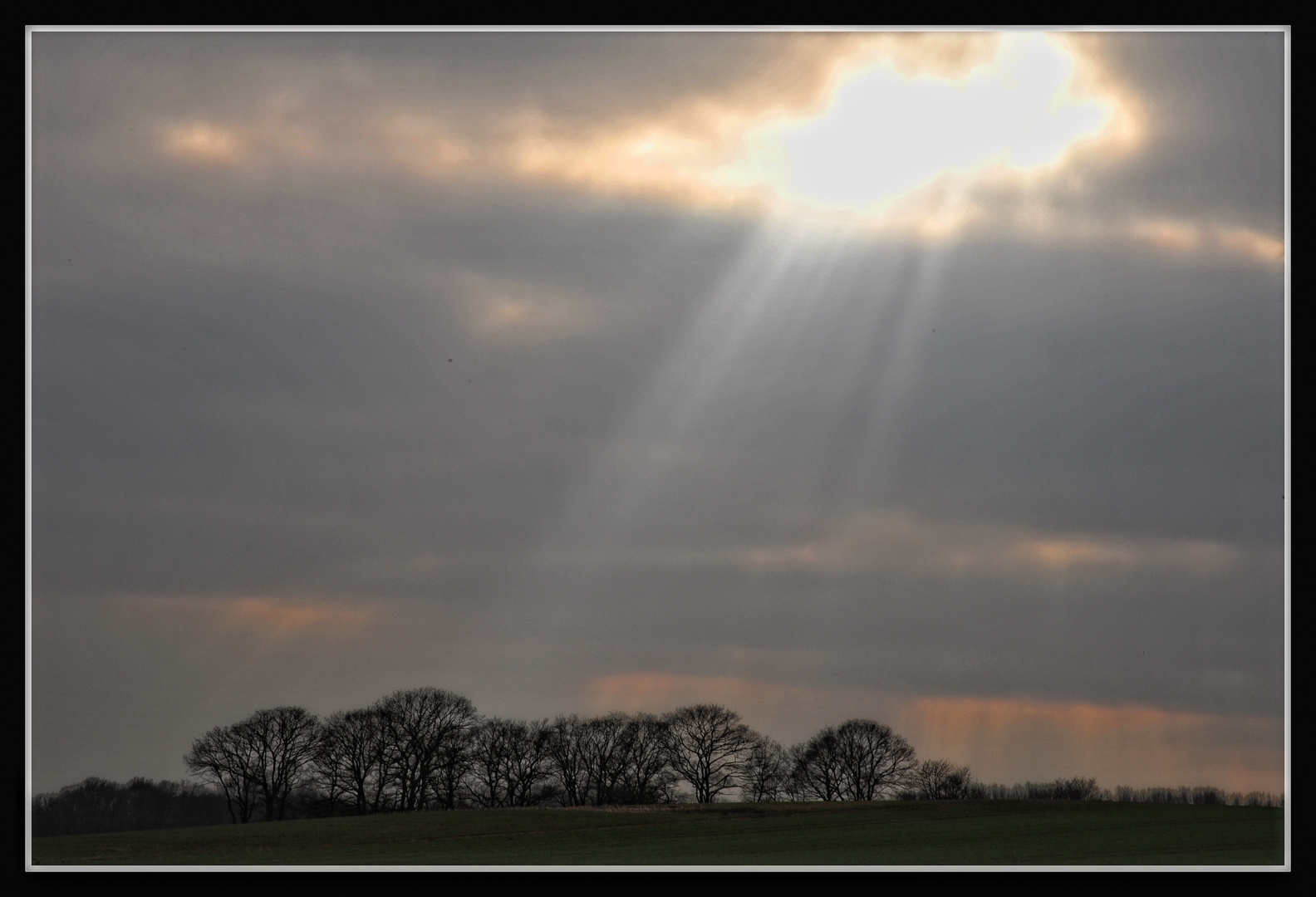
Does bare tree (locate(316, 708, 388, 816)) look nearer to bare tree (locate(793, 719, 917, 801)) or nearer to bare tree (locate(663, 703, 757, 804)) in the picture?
bare tree (locate(663, 703, 757, 804))

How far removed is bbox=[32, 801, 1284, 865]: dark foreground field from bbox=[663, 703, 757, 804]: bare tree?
0.56 meters

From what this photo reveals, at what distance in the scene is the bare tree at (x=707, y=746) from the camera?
64.1 feet

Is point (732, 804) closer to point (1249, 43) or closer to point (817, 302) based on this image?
point (817, 302)

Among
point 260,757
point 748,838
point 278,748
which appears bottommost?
point 748,838

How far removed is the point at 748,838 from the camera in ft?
63.3

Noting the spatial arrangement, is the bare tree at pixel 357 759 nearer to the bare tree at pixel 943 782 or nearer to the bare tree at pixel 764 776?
the bare tree at pixel 764 776

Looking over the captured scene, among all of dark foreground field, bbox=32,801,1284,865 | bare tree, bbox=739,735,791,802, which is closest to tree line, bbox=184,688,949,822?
bare tree, bbox=739,735,791,802

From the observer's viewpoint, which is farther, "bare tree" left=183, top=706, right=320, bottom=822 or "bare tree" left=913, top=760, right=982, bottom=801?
"bare tree" left=913, top=760, right=982, bottom=801

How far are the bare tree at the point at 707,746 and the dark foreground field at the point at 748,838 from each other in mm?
563

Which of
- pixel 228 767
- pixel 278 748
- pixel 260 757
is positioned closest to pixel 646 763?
pixel 278 748

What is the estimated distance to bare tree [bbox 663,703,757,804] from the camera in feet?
64.1

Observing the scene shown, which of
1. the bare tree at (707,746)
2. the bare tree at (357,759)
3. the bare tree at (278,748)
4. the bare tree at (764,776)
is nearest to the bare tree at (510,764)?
the bare tree at (357,759)

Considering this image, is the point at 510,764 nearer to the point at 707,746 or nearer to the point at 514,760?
the point at 514,760

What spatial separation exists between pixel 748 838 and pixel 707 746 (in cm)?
165
